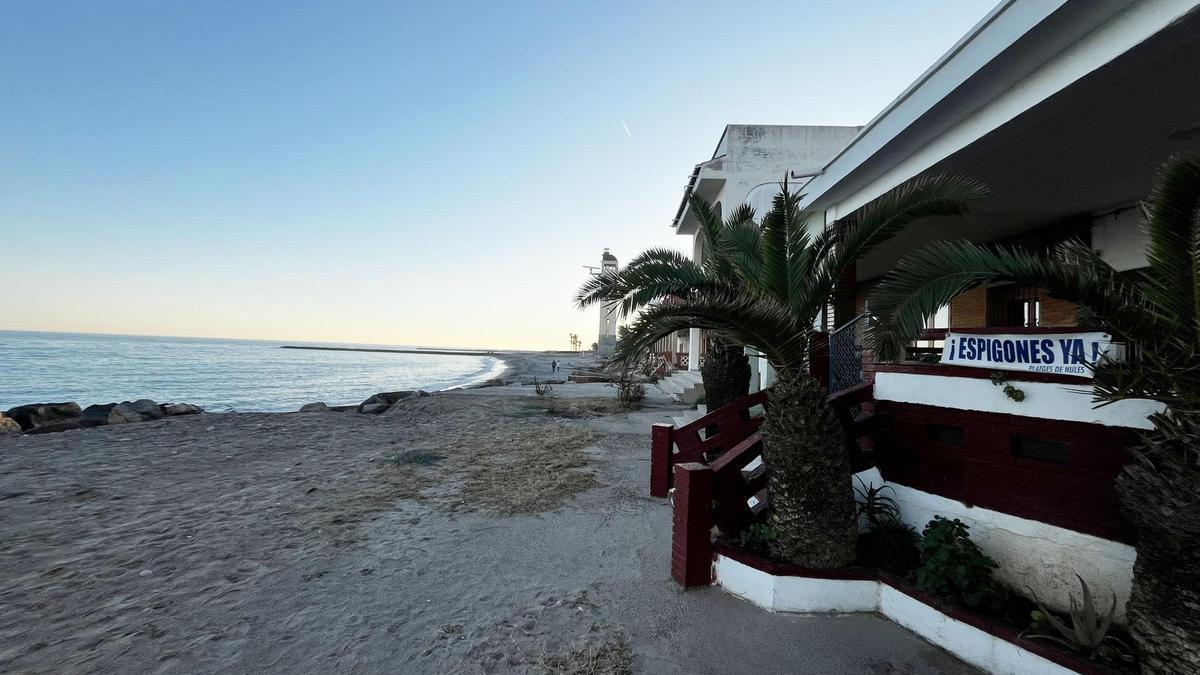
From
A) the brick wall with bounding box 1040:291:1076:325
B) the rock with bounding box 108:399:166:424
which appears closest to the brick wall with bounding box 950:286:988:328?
the brick wall with bounding box 1040:291:1076:325

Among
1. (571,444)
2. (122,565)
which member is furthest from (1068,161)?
(122,565)

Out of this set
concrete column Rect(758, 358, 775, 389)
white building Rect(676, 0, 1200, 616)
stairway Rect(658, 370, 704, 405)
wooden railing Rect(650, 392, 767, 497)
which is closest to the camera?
white building Rect(676, 0, 1200, 616)

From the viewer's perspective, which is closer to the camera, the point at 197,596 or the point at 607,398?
the point at 197,596

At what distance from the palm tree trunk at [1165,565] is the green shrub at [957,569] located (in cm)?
80

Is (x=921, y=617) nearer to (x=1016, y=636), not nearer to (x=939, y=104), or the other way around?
(x=1016, y=636)

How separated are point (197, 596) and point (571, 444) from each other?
7129mm

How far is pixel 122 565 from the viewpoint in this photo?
4992 millimetres

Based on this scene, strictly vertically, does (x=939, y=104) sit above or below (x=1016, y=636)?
above

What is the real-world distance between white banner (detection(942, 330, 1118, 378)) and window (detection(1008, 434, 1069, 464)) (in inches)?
20.1

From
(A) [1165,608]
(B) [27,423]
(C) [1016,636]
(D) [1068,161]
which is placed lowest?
(B) [27,423]

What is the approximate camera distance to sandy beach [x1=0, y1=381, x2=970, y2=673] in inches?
140

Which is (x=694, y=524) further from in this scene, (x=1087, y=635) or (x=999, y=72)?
(x=999, y=72)

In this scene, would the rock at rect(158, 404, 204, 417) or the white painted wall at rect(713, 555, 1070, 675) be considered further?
the rock at rect(158, 404, 204, 417)

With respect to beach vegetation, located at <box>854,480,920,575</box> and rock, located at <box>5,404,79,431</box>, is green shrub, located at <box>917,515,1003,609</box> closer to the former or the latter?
beach vegetation, located at <box>854,480,920,575</box>
